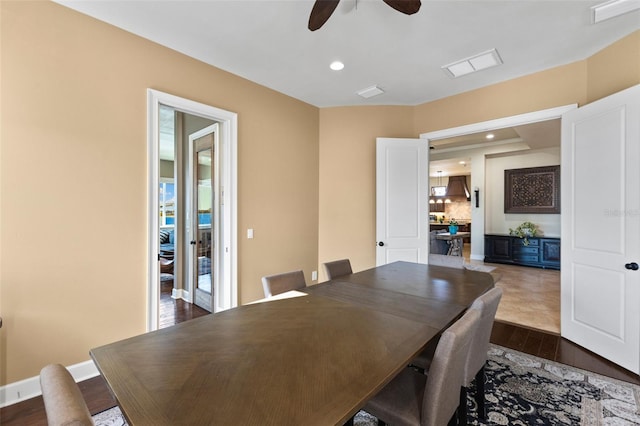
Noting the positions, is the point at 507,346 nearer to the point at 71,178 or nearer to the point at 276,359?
the point at 276,359

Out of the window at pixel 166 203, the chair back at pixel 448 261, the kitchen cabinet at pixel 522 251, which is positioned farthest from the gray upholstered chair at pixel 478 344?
the window at pixel 166 203

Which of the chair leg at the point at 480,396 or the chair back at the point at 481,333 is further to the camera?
the chair leg at the point at 480,396

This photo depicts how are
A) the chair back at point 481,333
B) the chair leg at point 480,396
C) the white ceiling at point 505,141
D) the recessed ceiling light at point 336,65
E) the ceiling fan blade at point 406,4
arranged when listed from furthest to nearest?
the white ceiling at point 505,141, the recessed ceiling light at point 336,65, the chair leg at point 480,396, the ceiling fan blade at point 406,4, the chair back at point 481,333

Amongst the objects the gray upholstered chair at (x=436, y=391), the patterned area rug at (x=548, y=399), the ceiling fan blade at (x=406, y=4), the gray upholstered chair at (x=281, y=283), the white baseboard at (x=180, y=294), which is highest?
the ceiling fan blade at (x=406, y=4)

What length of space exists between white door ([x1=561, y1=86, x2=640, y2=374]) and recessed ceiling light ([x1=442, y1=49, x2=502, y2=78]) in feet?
3.18

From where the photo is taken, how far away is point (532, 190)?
274 inches

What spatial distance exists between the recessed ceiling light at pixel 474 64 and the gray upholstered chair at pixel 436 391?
9.01ft

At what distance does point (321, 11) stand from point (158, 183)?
6.48ft

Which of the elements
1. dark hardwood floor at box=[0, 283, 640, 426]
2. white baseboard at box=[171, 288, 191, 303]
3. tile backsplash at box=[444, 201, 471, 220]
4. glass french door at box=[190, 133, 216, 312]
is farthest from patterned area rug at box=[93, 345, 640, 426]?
tile backsplash at box=[444, 201, 471, 220]

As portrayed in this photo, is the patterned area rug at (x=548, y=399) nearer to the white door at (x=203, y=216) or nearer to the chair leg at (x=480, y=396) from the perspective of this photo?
the chair leg at (x=480, y=396)

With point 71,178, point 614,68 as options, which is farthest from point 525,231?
point 71,178

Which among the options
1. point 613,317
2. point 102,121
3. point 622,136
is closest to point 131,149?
point 102,121

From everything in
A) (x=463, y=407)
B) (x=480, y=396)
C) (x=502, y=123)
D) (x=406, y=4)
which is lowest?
(x=480, y=396)

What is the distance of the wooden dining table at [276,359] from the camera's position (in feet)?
2.74
